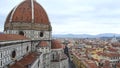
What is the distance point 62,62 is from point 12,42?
20505mm

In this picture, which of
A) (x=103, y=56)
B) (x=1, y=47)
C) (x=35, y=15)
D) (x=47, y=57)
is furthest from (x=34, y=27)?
(x=103, y=56)

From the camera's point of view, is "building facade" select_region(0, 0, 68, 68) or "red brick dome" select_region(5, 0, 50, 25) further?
"red brick dome" select_region(5, 0, 50, 25)

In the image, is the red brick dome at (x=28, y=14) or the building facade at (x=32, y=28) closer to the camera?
the building facade at (x=32, y=28)

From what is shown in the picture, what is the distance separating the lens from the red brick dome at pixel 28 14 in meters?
45.2

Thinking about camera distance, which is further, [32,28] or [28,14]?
[28,14]

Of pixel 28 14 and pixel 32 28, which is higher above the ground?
pixel 28 14

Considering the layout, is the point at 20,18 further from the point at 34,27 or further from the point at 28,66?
the point at 28,66

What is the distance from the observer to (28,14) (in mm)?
45688

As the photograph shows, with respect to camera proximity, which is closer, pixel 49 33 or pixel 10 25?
pixel 10 25

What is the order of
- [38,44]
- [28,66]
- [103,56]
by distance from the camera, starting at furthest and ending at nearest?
[103,56]
[38,44]
[28,66]

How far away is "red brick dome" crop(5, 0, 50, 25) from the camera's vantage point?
45.2 m

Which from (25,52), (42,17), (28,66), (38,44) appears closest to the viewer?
(28,66)

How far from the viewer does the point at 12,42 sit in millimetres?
30906

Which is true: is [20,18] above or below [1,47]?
above
